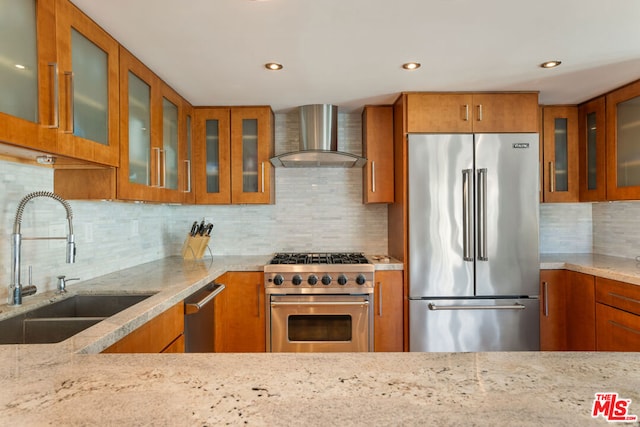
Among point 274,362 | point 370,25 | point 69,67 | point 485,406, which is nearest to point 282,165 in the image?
point 370,25

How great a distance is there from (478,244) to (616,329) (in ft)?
3.10

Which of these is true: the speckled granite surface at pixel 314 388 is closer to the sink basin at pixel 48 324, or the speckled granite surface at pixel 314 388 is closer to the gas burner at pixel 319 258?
the sink basin at pixel 48 324

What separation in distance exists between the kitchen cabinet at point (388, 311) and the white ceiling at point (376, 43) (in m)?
1.44

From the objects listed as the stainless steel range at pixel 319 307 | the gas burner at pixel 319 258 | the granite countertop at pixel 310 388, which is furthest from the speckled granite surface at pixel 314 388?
the gas burner at pixel 319 258

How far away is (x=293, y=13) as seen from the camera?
63.6 inches

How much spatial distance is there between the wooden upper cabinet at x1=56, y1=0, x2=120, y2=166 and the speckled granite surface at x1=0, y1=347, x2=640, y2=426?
93 cm

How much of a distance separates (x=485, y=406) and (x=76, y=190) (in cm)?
204

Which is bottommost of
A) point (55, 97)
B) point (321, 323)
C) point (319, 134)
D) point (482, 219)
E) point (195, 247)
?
point (321, 323)

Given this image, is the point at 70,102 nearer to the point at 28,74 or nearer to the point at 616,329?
the point at 28,74

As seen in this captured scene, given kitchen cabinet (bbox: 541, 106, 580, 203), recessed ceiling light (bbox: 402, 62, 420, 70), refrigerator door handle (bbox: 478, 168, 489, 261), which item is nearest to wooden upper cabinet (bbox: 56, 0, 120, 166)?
recessed ceiling light (bbox: 402, 62, 420, 70)

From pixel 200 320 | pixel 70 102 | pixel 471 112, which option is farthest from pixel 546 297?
pixel 70 102

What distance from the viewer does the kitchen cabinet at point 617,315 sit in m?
2.11

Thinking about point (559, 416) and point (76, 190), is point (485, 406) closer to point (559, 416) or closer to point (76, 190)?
point (559, 416)

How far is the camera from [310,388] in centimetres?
72
